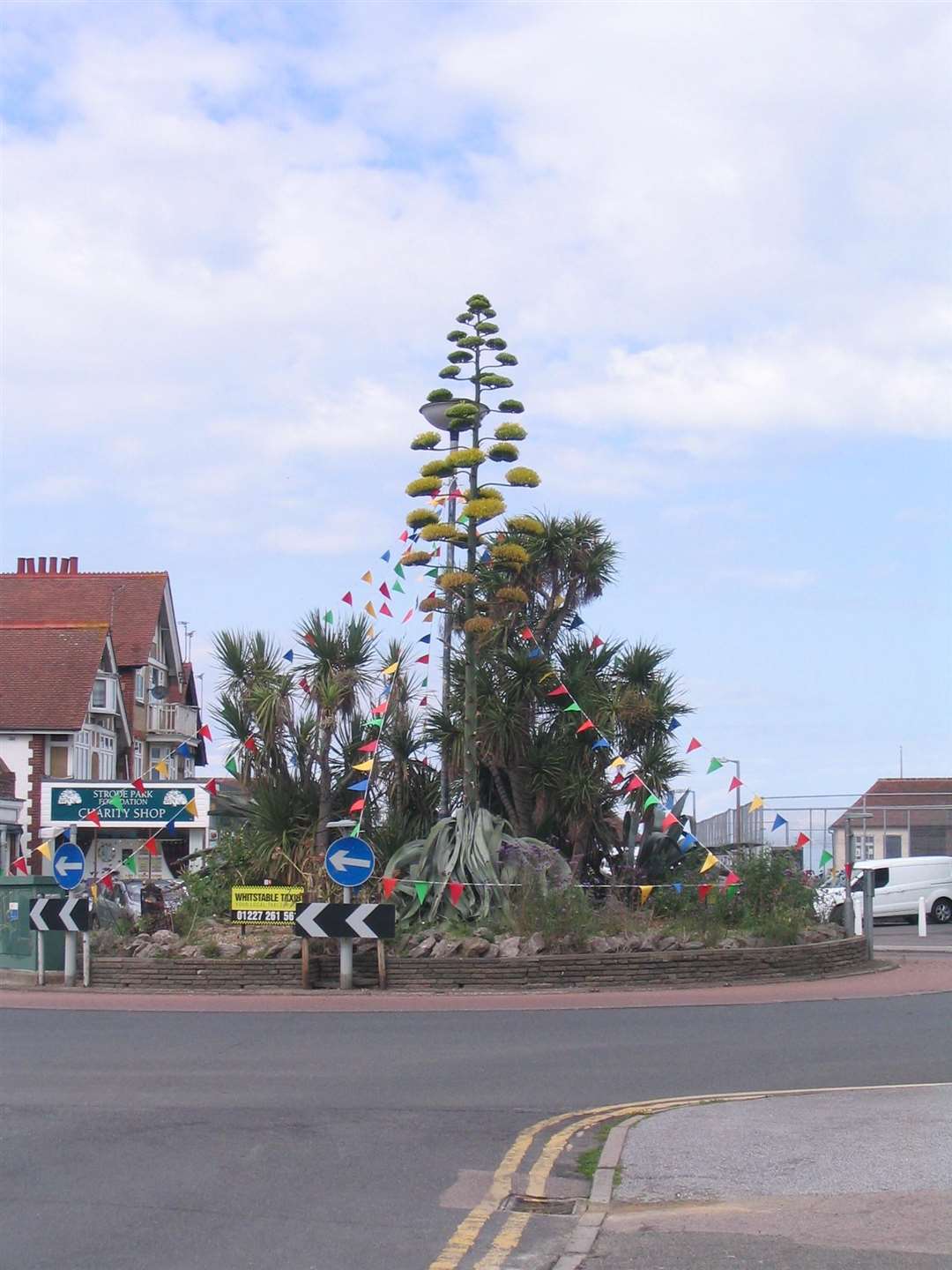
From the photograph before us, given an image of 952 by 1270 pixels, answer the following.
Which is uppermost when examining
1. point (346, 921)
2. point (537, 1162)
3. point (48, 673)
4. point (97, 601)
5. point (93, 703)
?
point (97, 601)

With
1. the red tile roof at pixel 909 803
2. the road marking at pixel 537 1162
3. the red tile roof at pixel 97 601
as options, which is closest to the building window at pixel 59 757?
the red tile roof at pixel 97 601

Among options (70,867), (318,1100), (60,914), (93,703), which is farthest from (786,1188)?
(93,703)

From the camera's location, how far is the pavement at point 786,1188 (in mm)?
6473

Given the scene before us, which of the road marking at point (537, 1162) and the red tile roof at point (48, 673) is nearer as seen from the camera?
the road marking at point (537, 1162)

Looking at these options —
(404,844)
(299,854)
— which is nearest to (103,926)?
(299,854)

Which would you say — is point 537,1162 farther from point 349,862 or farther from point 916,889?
point 916,889

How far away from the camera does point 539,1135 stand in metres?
9.52

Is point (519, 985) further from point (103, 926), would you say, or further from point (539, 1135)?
point (539, 1135)

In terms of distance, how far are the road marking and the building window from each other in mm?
37542

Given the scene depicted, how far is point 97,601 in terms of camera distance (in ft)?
179

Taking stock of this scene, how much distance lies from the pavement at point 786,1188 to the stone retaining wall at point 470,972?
945cm

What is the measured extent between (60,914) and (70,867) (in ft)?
2.14

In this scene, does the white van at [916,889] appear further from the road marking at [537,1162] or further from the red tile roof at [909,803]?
the road marking at [537,1162]

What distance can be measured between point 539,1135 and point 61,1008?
1006cm
